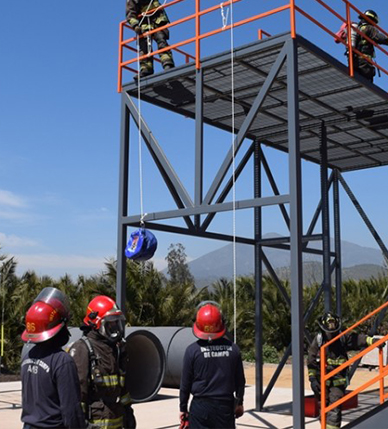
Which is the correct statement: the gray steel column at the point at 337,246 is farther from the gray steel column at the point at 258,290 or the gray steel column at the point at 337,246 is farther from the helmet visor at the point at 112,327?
the helmet visor at the point at 112,327

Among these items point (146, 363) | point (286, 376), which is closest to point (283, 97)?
point (146, 363)

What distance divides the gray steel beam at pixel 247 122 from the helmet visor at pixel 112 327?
3.83 meters

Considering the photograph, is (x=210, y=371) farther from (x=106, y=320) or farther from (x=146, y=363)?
(x=146, y=363)

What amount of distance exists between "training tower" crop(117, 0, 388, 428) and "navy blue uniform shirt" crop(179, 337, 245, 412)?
6.81 ft

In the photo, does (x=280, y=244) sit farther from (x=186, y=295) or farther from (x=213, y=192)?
(x=186, y=295)

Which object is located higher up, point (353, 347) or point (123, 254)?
point (123, 254)

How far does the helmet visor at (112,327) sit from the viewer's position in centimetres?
573

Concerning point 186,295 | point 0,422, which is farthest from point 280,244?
point 186,295

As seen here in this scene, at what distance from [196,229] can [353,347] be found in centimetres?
309

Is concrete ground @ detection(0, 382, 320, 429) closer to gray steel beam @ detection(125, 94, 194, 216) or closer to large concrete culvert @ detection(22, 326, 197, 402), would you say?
large concrete culvert @ detection(22, 326, 197, 402)

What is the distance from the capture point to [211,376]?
619cm

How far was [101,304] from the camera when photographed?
5.80m

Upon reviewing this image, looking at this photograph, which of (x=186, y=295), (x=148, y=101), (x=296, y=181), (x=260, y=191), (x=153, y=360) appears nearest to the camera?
(x=296, y=181)

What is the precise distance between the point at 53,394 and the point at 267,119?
8.41 m
